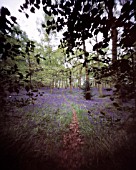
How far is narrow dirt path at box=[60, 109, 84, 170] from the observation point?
128 inches

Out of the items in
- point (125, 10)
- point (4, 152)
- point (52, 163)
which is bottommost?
point (52, 163)

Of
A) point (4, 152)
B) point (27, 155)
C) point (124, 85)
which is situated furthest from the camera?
point (27, 155)

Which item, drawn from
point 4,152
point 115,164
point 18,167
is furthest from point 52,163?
point 115,164

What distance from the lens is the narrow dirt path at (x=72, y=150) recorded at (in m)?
3.25

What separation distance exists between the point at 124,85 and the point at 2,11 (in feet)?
6.70

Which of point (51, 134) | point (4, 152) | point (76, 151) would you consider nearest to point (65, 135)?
point (51, 134)

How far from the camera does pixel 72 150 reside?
4301 millimetres

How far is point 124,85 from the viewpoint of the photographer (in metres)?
2.04

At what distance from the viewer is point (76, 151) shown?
Result: 423 centimetres

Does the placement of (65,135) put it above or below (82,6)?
below

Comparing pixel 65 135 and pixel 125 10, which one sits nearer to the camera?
pixel 125 10

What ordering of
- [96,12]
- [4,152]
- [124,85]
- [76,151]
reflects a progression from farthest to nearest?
[76,151] < [4,152] < [124,85] < [96,12]

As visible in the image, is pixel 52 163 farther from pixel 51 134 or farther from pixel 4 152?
pixel 51 134

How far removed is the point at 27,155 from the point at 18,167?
1.29 feet
